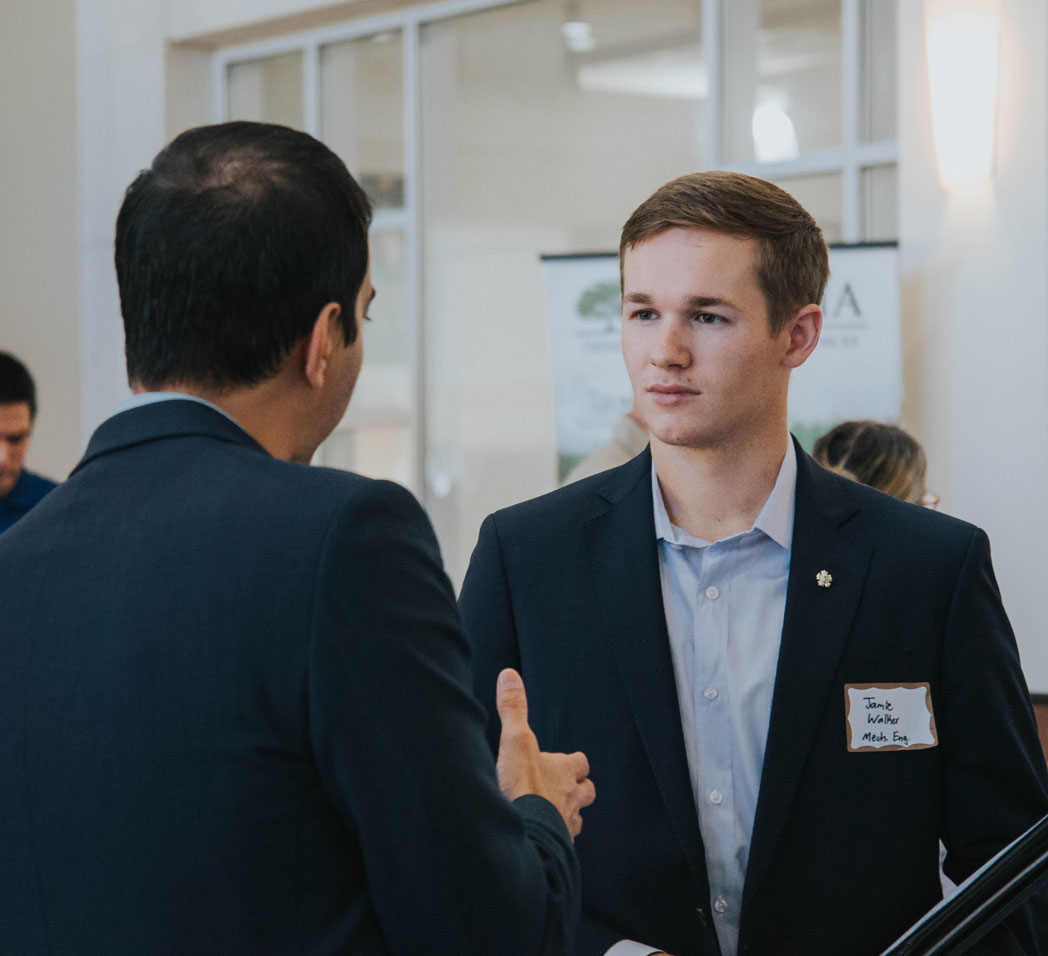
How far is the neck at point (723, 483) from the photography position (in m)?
1.60

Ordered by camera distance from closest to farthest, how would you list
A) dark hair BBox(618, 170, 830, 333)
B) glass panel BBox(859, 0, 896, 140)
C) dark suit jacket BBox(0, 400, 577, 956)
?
dark suit jacket BBox(0, 400, 577, 956), dark hair BBox(618, 170, 830, 333), glass panel BBox(859, 0, 896, 140)

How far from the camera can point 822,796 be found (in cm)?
148

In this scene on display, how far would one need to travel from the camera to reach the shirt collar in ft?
5.22

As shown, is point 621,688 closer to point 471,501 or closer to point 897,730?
point 897,730

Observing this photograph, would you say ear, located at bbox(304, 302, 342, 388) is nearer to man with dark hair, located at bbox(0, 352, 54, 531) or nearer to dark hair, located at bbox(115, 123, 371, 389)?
dark hair, located at bbox(115, 123, 371, 389)

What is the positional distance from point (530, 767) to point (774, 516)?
1.65ft

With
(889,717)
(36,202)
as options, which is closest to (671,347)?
(889,717)

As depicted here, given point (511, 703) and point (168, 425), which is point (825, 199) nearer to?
point (511, 703)

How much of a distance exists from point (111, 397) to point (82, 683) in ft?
23.8

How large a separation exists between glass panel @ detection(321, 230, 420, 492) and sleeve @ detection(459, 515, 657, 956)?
5499 mm

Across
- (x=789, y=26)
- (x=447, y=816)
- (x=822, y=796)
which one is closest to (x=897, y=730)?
(x=822, y=796)

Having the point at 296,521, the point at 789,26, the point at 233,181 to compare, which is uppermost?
the point at 789,26

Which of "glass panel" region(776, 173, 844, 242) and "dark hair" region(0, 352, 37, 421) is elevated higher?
"glass panel" region(776, 173, 844, 242)

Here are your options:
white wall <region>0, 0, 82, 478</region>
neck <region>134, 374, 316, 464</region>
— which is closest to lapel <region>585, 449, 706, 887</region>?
neck <region>134, 374, 316, 464</region>
